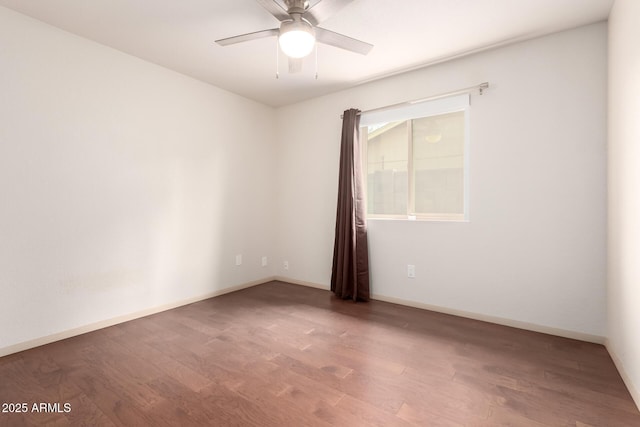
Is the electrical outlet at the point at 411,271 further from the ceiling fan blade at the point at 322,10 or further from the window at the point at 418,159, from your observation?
the ceiling fan blade at the point at 322,10

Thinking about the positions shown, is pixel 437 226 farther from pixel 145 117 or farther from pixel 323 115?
pixel 145 117

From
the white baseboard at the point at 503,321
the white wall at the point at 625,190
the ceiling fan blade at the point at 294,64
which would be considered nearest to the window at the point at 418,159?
the white baseboard at the point at 503,321

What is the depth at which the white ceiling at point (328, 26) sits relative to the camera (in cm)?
208

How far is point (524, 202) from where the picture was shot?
252 cm

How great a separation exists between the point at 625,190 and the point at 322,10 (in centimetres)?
212

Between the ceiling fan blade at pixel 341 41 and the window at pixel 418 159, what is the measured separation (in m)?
1.23

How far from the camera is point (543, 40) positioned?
2.45m

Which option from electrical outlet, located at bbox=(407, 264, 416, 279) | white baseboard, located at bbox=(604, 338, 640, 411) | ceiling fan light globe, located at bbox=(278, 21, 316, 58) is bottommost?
white baseboard, located at bbox=(604, 338, 640, 411)

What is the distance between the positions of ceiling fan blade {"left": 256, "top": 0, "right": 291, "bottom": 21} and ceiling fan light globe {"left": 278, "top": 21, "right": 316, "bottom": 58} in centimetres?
7

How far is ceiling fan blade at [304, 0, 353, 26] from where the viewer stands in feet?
5.67

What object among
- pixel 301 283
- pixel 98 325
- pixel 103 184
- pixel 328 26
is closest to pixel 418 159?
pixel 328 26

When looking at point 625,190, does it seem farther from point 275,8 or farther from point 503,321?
point 275,8

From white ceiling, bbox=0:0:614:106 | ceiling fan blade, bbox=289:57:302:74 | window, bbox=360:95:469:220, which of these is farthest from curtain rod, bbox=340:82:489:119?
ceiling fan blade, bbox=289:57:302:74

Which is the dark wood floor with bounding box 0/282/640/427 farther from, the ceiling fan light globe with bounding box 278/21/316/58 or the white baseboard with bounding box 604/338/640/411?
the ceiling fan light globe with bounding box 278/21/316/58
